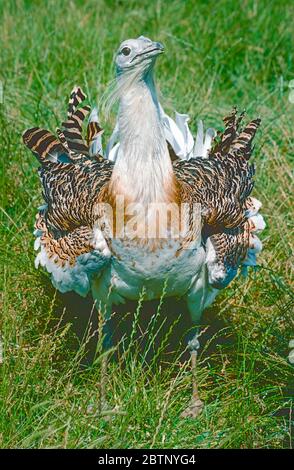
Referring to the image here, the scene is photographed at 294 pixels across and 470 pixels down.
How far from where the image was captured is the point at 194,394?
3926 mm

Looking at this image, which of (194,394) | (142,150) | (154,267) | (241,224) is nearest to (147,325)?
(194,394)

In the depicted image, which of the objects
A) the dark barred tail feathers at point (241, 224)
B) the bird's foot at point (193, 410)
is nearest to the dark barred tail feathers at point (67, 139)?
the dark barred tail feathers at point (241, 224)

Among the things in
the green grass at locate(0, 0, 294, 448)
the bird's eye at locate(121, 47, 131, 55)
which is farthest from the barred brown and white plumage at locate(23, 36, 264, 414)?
the green grass at locate(0, 0, 294, 448)

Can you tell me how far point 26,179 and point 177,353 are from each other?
4.10 ft

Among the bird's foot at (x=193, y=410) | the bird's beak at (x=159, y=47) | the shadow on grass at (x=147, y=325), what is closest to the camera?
the bird's beak at (x=159, y=47)

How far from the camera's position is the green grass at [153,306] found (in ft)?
11.6

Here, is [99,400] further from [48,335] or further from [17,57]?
[17,57]

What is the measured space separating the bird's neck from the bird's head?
0.19ft

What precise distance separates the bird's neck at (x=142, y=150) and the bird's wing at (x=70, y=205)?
214mm

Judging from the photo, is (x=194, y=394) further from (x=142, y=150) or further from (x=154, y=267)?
(x=142, y=150)

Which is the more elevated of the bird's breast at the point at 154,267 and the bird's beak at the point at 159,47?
the bird's beak at the point at 159,47

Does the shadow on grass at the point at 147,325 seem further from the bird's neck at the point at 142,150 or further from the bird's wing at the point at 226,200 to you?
the bird's neck at the point at 142,150

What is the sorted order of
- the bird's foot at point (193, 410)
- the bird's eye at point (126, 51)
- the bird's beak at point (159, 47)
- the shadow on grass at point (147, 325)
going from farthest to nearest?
the shadow on grass at point (147, 325) → the bird's foot at point (193, 410) → the bird's eye at point (126, 51) → the bird's beak at point (159, 47)

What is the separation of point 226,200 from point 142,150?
1.60ft
